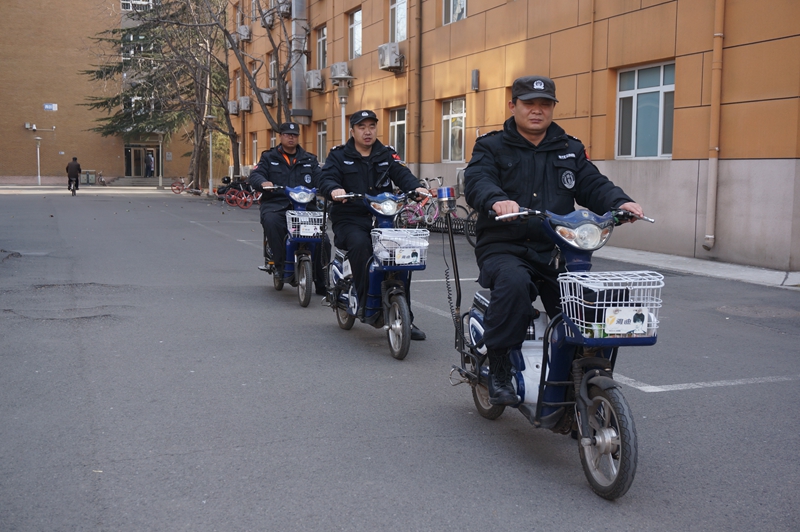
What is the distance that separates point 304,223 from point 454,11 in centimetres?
1486

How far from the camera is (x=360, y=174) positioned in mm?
7566

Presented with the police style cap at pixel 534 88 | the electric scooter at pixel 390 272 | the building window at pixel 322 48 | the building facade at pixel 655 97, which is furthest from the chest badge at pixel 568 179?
the building window at pixel 322 48

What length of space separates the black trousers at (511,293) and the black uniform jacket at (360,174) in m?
3.13

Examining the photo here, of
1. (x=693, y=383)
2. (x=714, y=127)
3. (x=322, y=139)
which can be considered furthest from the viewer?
(x=322, y=139)

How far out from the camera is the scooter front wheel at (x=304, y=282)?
9.12 m

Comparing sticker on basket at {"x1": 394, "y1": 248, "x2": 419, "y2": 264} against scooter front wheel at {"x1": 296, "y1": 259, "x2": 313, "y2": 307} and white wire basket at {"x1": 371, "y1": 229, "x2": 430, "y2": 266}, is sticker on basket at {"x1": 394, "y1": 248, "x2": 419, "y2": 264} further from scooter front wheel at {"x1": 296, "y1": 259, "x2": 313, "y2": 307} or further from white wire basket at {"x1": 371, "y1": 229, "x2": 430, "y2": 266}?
scooter front wheel at {"x1": 296, "y1": 259, "x2": 313, "y2": 307}

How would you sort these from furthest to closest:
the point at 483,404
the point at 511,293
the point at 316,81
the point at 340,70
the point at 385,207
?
the point at 316,81, the point at 340,70, the point at 385,207, the point at 483,404, the point at 511,293

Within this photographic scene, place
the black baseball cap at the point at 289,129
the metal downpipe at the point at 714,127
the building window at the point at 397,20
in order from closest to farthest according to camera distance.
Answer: the black baseball cap at the point at 289,129
the metal downpipe at the point at 714,127
the building window at the point at 397,20

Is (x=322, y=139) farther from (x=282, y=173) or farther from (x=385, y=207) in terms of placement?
(x=385, y=207)

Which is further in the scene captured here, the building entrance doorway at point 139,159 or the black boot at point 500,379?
the building entrance doorway at point 139,159

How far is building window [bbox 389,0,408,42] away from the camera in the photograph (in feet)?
82.8

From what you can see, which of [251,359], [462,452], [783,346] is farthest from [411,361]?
[783,346]

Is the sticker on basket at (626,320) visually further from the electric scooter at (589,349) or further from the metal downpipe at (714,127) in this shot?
the metal downpipe at (714,127)

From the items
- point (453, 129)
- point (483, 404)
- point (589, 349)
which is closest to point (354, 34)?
point (453, 129)
